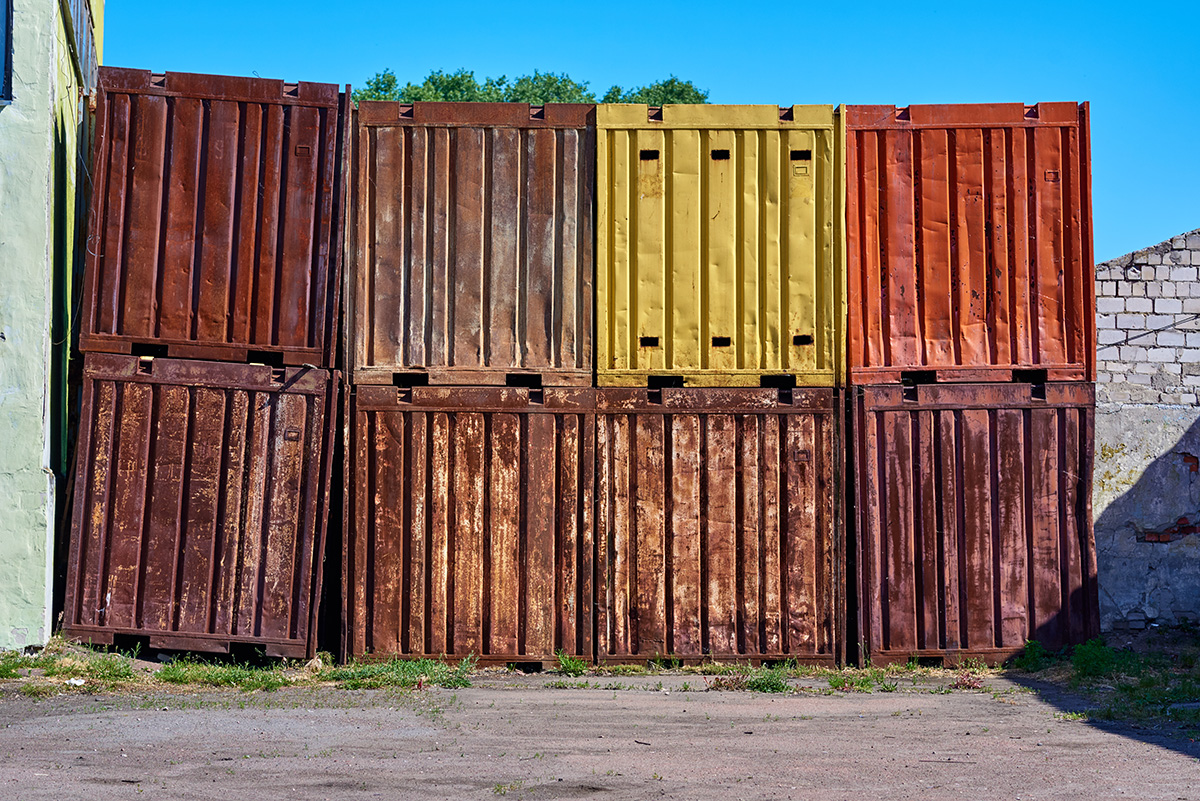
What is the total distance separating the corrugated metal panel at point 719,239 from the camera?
30.6 feet

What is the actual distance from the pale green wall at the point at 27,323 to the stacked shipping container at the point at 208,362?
28cm

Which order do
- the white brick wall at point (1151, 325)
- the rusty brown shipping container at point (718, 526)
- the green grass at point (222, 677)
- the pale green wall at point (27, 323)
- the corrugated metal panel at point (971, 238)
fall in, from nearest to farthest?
the green grass at point (222, 677) → the pale green wall at point (27, 323) → the rusty brown shipping container at point (718, 526) → the corrugated metal panel at point (971, 238) → the white brick wall at point (1151, 325)

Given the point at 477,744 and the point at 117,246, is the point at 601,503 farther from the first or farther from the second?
the point at 117,246

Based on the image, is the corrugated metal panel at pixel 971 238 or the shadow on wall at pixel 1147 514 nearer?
the corrugated metal panel at pixel 971 238

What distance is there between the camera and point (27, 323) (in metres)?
8.61

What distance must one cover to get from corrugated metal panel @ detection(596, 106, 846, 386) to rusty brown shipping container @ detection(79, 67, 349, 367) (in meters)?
2.41

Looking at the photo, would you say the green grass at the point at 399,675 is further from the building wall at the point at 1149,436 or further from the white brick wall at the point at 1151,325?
the white brick wall at the point at 1151,325

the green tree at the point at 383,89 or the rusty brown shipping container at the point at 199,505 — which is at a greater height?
the green tree at the point at 383,89

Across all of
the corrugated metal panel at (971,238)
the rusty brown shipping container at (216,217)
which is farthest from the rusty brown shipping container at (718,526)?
the rusty brown shipping container at (216,217)

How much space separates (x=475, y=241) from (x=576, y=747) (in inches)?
180

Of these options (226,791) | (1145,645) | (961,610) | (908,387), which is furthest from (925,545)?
(226,791)

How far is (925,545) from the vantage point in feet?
30.5

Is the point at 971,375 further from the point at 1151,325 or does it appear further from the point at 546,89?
the point at 546,89

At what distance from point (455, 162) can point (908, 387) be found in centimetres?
437
